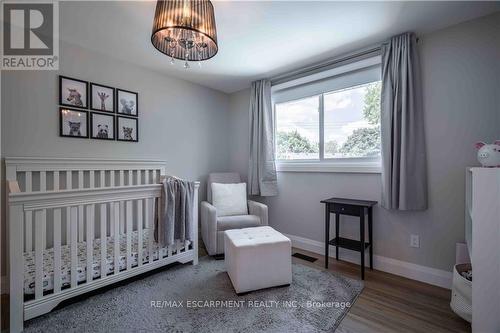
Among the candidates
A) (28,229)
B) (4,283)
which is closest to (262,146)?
(28,229)

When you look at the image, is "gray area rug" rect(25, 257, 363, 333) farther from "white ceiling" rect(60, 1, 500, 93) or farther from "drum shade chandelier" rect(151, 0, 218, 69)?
"white ceiling" rect(60, 1, 500, 93)

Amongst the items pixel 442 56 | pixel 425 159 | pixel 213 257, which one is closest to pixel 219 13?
pixel 442 56

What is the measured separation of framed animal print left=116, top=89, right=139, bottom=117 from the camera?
8.50 feet

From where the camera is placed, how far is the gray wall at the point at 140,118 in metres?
2.00

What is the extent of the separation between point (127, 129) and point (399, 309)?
3.13 m

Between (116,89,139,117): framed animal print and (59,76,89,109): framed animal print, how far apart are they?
0.31 metres

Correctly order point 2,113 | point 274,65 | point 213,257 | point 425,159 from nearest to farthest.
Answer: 1. point 2,113
2. point 425,159
3. point 213,257
4. point 274,65

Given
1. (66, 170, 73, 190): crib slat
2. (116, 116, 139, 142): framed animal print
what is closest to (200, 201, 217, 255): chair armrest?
(116, 116, 139, 142): framed animal print

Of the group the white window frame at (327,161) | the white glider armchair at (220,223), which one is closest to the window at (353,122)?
the white window frame at (327,161)

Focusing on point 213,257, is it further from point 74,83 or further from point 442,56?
point 442,56

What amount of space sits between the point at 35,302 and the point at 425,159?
10.7ft

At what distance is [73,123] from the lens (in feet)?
7.46

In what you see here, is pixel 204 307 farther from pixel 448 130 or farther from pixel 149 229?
pixel 448 130

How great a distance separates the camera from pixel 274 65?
2791mm
